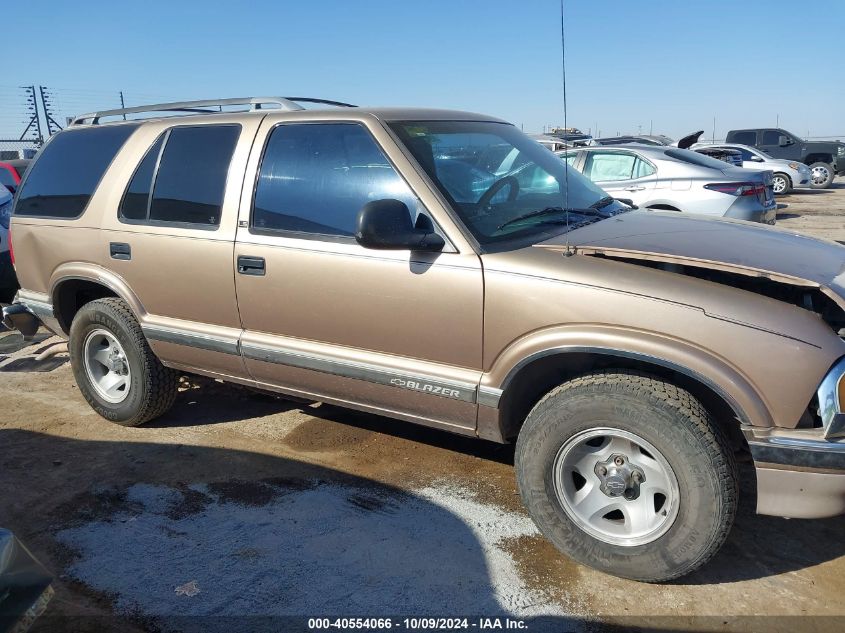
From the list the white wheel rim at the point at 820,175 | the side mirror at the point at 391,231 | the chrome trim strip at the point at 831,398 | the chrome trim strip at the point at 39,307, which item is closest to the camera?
the chrome trim strip at the point at 831,398

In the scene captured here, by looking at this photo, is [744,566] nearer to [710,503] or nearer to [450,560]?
[710,503]

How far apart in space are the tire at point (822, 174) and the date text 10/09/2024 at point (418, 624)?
82.7 feet

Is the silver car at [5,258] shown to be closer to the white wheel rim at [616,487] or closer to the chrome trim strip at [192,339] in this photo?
the chrome trim strip at [192,339]

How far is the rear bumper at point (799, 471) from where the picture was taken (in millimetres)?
2492

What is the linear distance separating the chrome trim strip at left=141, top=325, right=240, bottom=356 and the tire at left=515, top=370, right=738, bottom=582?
1769 millimetres

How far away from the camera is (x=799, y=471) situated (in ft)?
8.32

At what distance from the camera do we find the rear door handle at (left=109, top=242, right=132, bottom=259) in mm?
4191

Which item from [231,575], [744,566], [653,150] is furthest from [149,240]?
[653,150]

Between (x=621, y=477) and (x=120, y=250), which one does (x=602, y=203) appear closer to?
(x=621, y=477)

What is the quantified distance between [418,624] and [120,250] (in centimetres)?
288

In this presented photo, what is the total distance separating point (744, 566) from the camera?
9.86ft

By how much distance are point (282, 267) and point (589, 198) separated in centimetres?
178

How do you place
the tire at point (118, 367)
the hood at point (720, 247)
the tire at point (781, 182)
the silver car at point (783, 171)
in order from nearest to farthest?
the hood at point (720, 247) → the tire at point (118, 367) → the silver car at point (783, 171) → the tire at point (781, 182)

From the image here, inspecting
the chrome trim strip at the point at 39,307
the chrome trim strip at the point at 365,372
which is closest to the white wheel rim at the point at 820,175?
the chrome trim strip at the point at 365,372
